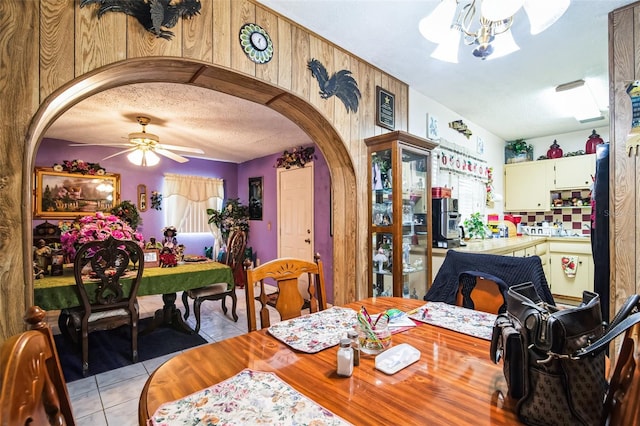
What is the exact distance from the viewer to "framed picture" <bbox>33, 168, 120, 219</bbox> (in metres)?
4.33

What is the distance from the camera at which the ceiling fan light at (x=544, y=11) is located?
3.84ft

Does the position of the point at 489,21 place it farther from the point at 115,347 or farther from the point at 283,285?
the point at 115,347

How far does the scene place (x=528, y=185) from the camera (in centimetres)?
489

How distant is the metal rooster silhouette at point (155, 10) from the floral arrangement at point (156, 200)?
4.35m

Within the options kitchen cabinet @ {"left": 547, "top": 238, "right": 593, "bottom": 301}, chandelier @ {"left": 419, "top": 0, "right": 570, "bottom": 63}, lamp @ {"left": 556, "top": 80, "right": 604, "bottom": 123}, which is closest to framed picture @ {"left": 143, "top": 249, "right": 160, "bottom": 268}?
chandelier @ {"left": 419, "top": 0, "right": 570, "bottom": 63}

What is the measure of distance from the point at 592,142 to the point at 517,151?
0.99 meters

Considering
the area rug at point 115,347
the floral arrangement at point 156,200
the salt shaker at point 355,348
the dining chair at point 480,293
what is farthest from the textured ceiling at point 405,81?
the area rug at point 115,347

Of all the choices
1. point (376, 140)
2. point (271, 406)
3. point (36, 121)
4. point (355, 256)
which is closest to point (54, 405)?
point (271, 406)

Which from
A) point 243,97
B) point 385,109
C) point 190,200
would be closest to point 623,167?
point 385,109

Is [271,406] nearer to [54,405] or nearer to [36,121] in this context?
[54,405]

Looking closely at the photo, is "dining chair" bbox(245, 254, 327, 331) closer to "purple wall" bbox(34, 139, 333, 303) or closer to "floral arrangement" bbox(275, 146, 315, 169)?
"purple wall" bbox(34, 139, 333, 303)

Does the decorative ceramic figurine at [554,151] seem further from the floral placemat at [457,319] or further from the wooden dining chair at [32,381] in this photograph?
the wooden dining chair at [32,381]

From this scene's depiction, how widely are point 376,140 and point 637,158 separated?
5.59 feet

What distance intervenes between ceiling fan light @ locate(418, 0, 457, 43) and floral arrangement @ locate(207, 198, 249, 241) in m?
4.98
